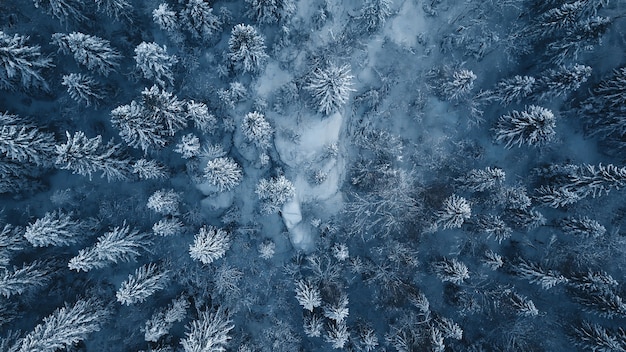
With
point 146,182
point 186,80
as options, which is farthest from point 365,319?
point 186,80

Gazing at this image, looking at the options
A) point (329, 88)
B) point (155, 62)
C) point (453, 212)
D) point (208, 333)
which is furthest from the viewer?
point (453, 212)

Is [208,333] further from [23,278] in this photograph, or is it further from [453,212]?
[453,212]

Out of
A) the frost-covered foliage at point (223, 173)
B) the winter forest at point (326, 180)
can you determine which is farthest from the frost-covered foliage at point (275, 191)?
the frost-covered foliage at point (223, 173)

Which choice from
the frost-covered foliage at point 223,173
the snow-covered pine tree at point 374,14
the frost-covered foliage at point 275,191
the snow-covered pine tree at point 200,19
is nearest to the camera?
the snow-covered pine tree at point 200,19

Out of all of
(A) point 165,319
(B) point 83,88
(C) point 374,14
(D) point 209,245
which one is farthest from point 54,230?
(C) point 374,14

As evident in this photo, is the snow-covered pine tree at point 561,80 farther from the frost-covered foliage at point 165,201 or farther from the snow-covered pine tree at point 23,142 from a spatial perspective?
the snow-covered pine tree at point 23,142

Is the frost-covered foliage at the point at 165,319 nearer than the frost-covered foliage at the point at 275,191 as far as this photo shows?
Yes

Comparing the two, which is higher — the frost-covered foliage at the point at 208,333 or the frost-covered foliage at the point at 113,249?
the frost-covered foliage at the point at 113,249

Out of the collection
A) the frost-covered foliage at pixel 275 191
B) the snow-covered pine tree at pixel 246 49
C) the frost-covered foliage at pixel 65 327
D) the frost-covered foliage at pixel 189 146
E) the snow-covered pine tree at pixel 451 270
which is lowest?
the frost-covered foliage at pixel 65 327
